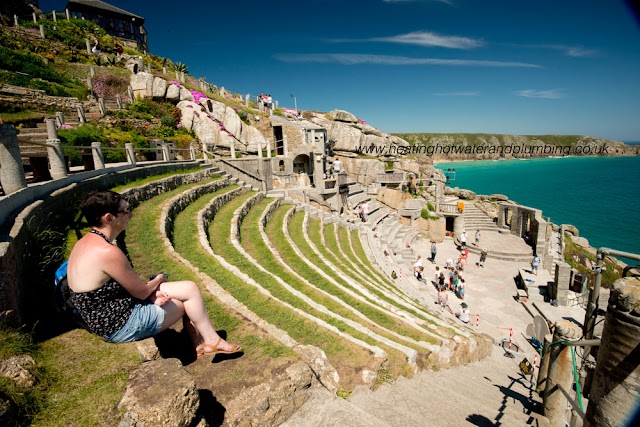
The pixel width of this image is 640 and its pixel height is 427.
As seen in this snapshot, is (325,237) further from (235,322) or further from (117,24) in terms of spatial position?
(117,24)

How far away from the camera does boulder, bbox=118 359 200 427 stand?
2.27m

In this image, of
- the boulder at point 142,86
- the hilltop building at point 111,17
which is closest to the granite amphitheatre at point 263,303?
the boulder at point 142,86

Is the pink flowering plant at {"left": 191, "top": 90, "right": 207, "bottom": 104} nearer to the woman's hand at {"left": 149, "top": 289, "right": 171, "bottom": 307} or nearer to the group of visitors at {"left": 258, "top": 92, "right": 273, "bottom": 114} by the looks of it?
the group of visitors at {"left": 258, "top": 92, "right": 273, "bottom": 114}

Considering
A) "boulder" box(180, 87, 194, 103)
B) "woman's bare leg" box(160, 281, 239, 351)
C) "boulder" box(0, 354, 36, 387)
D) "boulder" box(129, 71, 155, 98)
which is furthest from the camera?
"boulder" box(180, 87, 194, 103)

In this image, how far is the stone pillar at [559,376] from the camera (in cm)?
557

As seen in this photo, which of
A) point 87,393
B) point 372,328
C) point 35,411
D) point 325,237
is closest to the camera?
point 35,411

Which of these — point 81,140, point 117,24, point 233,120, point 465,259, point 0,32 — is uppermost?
point 117,24

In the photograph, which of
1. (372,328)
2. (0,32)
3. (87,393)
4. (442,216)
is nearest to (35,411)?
(87,393)

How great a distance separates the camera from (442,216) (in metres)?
26.5

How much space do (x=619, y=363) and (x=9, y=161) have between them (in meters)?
8.85

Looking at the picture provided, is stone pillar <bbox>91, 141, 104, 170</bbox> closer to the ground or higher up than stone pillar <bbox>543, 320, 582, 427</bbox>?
higher up

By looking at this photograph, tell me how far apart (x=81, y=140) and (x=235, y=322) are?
13188 millimetres

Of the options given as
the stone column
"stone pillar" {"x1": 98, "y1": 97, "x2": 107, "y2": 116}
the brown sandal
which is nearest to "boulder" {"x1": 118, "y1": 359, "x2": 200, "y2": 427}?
the brown sandal

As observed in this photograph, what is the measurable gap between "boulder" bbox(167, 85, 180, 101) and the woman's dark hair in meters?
27.5
